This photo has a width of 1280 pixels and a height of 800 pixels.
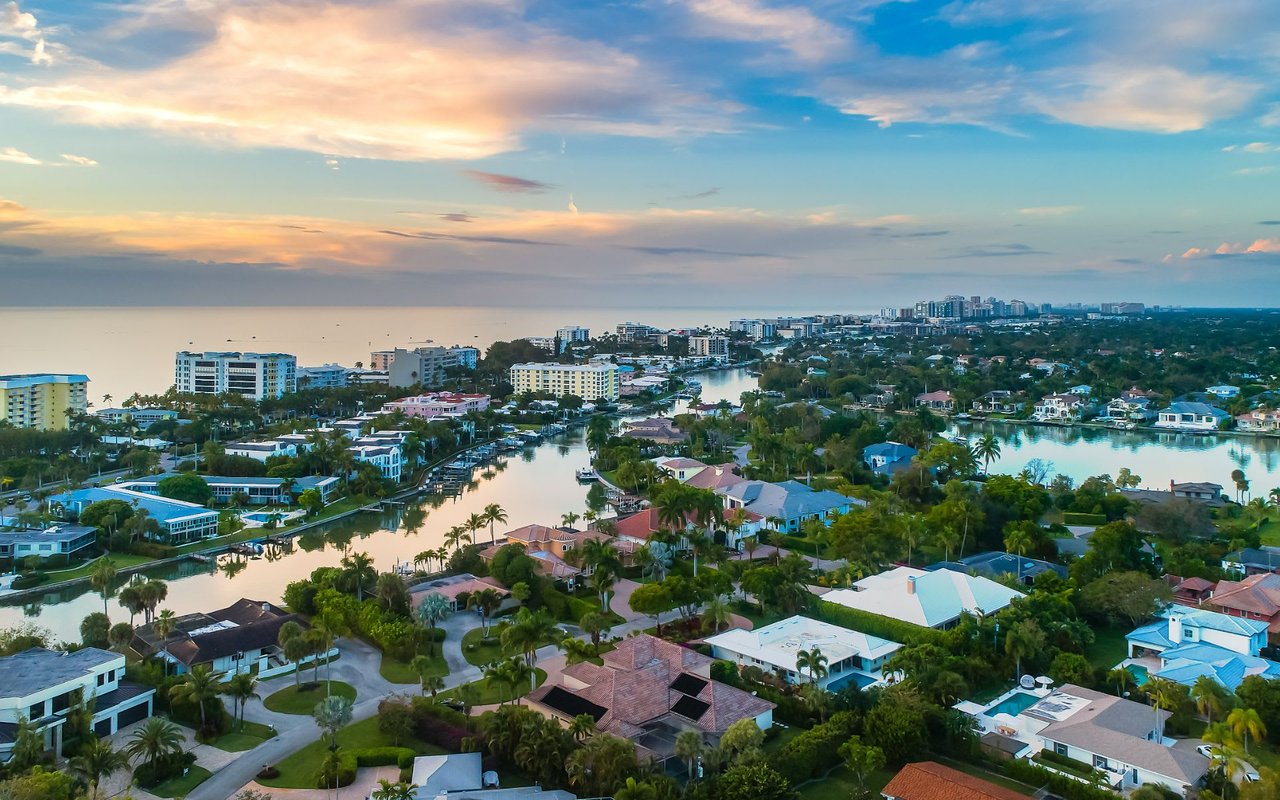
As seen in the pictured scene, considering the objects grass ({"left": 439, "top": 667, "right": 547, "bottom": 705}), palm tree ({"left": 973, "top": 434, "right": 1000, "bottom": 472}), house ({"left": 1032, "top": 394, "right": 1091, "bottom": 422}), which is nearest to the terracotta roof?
grass ({"left": 439, "top": 667, "right": 547, "bottom": 705})

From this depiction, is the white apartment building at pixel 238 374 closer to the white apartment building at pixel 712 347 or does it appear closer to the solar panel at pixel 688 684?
the solar panel at pixel 688 684

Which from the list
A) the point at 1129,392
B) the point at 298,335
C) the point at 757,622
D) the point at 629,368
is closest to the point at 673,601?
the point at 757,622

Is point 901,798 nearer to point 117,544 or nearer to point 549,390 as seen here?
point 117,544

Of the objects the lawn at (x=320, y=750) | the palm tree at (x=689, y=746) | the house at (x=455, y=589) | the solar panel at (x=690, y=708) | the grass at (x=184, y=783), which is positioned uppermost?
the palm tree at (x=689, y=746)

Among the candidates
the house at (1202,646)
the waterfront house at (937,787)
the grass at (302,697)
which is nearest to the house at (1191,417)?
the house at (1202,646)

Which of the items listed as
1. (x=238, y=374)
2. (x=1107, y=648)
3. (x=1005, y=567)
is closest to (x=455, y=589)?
(x=1005, y=567)

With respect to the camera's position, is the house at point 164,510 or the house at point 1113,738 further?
the house at point 164,510
